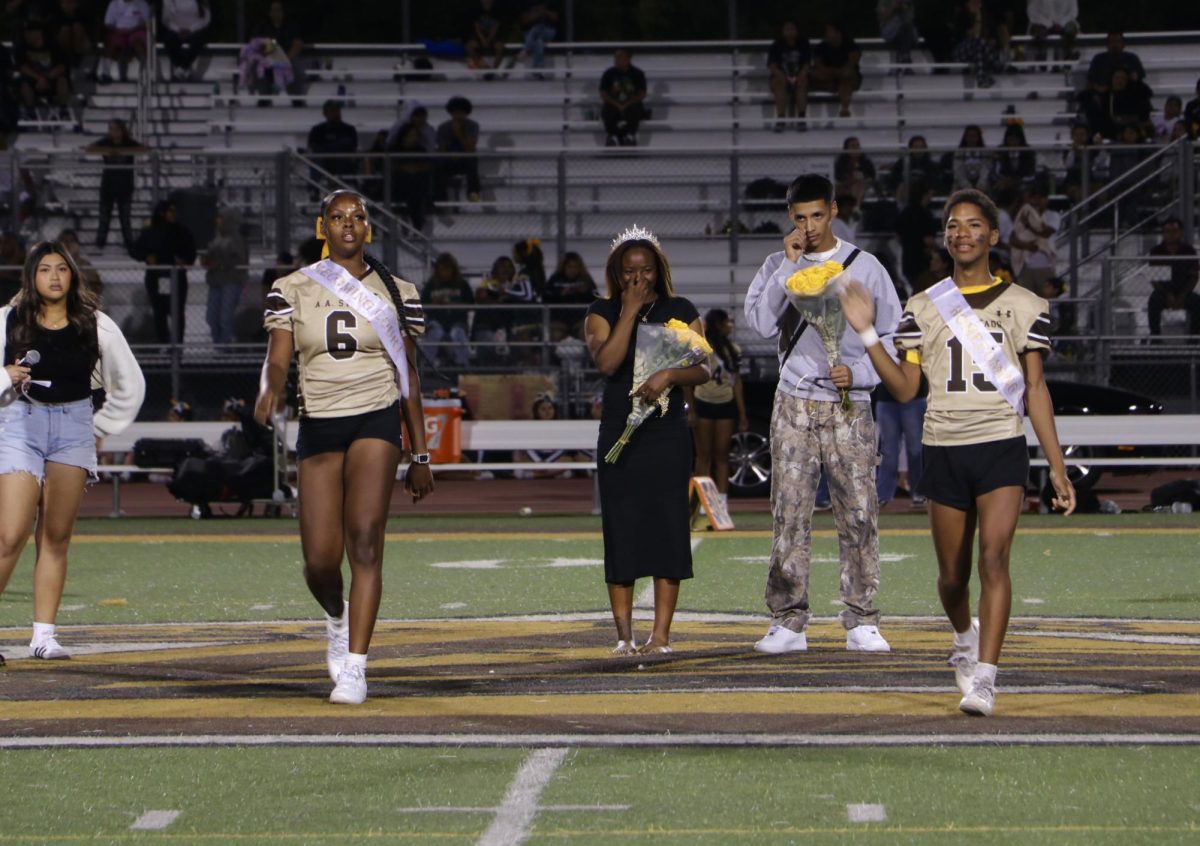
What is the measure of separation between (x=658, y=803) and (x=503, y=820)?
0.47 m

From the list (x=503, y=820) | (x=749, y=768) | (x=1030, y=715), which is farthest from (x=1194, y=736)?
(x=503, y=820)

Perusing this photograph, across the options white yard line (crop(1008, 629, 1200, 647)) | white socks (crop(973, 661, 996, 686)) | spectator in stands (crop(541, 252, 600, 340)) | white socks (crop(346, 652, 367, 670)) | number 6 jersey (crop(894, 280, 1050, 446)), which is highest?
spectator in stands (crop(541, 252, 600, 340))

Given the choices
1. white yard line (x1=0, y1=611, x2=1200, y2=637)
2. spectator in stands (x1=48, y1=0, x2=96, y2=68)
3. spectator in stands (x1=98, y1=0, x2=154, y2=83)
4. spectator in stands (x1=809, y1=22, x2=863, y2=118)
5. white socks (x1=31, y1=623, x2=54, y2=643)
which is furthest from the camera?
spectator in stands (x1=48, y1=0, x2=96, y2=68)

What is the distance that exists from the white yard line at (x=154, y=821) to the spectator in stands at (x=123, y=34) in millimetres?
25290

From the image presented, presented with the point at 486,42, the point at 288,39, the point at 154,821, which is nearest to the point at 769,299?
the point at 154,821

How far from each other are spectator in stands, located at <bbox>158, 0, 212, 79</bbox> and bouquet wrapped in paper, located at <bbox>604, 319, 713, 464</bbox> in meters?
23.0

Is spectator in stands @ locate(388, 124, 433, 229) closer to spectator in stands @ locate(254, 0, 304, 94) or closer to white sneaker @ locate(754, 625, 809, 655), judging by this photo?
spectator in stands @ locate(254, 0, 304, 94)

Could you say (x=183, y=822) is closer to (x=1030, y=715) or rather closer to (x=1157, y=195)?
(x=1030, y=715)

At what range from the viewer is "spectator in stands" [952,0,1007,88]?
99.3ft

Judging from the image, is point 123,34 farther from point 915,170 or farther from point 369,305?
point 369,305

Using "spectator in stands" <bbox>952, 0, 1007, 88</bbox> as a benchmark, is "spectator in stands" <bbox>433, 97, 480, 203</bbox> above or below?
below

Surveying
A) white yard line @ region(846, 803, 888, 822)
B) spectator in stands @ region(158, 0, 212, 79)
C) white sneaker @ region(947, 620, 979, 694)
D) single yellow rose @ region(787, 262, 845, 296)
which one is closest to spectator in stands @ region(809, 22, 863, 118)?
spectator in stands @ region(158, 0, 212, 79)

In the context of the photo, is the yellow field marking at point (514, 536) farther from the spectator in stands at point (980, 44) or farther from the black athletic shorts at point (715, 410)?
the spectator in stands at point (980, 44)

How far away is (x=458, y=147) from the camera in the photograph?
2744cm
